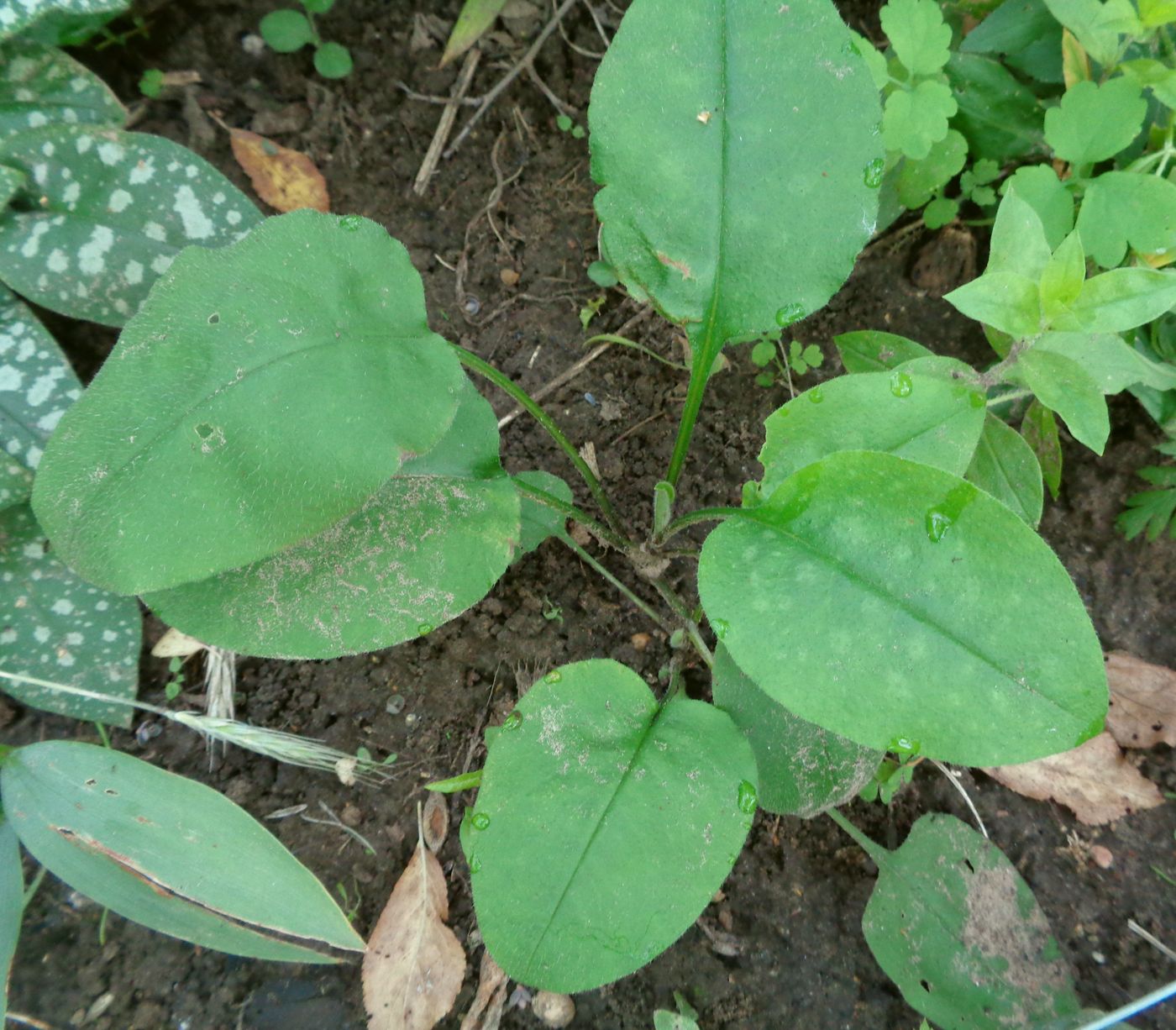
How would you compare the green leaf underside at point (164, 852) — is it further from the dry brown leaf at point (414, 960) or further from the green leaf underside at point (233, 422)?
the green leaf underside at point (233, 422)

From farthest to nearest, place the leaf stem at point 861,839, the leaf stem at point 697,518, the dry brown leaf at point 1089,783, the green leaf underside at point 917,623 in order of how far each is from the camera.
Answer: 1. the dry brown leaf at point 1089,783
2. the leaf stem at point 861,839
3. the leaf stem at point 697,518
4. the green leaf underside at point 917,623

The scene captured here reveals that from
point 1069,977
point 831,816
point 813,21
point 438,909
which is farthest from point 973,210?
point 438,909

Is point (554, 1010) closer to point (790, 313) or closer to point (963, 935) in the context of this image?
point (963, 935)

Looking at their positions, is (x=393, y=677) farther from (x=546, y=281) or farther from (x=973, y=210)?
(x=973, y=210)

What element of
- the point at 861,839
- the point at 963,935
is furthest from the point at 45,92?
the point at 963,935

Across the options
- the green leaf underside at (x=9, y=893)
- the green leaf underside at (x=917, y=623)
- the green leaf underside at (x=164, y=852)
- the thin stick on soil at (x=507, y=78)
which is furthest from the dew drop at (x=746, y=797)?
the thin stick on soil at (x=507, y=78)

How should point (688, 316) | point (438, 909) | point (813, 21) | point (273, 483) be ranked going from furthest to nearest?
point (438, 909) → point (688, 316) → point (813, 21) → point (273, 483)
